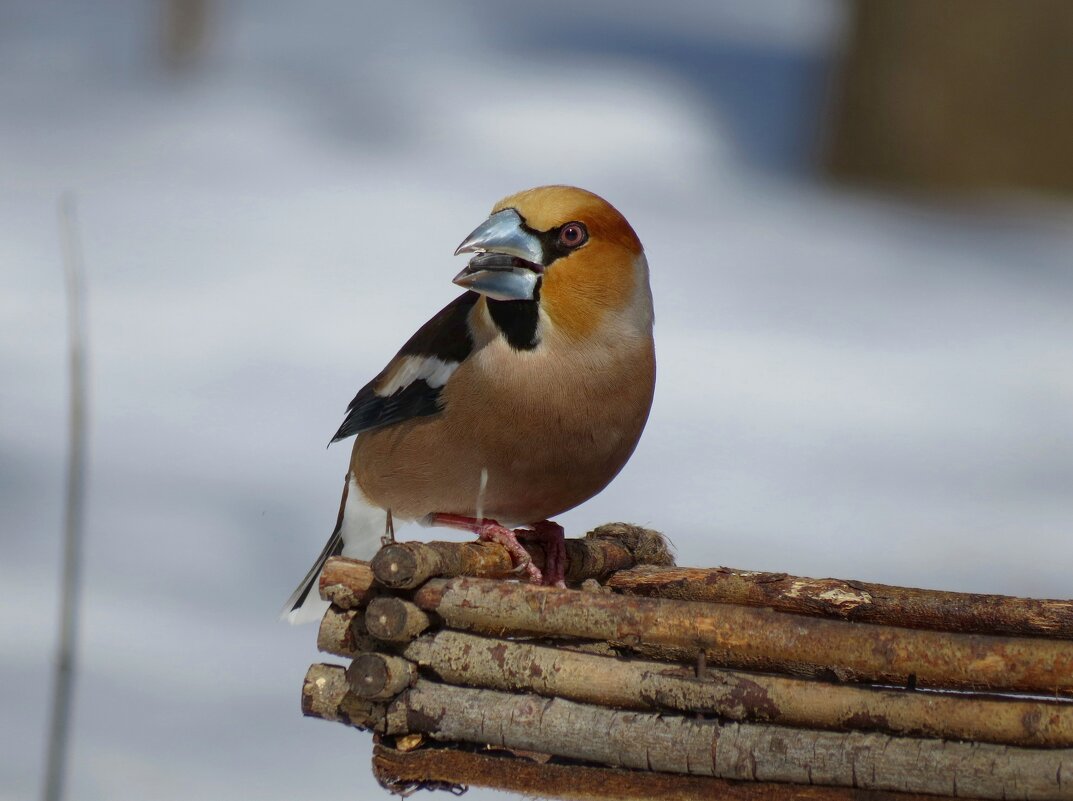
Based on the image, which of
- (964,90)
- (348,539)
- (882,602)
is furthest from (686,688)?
(964,90)

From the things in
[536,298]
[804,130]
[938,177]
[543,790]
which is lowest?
[543,790]

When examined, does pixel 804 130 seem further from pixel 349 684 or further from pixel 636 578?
pixel 349 684

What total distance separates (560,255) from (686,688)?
79 centimetres

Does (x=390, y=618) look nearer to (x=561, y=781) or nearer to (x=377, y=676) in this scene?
(x=377, y=676)

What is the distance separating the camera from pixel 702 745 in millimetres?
1534

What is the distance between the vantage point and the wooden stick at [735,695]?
1.47 m

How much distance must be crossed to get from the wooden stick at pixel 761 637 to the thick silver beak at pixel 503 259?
0.52m

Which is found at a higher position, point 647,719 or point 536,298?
point 536,298

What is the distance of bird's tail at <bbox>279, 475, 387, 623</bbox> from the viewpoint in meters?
Answer: 2.53

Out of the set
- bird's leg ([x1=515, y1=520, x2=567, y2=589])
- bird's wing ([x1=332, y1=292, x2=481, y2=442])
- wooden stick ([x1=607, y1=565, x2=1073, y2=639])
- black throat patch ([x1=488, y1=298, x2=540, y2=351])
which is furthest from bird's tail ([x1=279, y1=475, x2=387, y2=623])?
wooden stick ([x1=607, y1=565, x2=1073, y2=639])

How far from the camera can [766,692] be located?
155 centimetres

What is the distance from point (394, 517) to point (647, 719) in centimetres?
94

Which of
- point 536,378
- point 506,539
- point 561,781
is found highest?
point 536,378

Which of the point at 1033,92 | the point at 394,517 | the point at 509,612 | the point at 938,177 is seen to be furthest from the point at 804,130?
the point at 509,612
